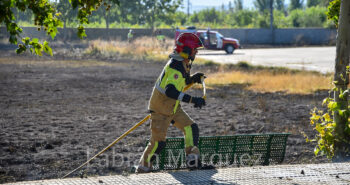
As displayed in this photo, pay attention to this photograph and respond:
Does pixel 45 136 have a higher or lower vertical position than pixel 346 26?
lower

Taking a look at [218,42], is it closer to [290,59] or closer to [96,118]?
[290,59]

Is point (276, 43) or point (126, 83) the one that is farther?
point (276, 43)

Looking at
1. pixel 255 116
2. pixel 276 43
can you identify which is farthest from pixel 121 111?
pixel 276 43

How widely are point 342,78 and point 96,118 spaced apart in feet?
20.0

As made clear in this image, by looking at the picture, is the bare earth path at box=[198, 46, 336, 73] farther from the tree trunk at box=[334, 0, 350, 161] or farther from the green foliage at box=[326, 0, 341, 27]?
the tree trunk at box=[334, 0, 350, 161]

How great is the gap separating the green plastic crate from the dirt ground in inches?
36.7

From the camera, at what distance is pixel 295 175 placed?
5836mm

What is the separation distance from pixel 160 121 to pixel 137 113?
6069mm

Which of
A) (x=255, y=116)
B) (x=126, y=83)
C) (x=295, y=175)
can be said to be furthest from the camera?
(x=126, y=83)

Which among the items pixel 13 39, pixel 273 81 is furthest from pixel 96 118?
pixel 273 81

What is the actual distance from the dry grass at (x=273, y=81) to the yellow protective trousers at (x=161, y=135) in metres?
10.4

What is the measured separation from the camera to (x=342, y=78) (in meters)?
6.91

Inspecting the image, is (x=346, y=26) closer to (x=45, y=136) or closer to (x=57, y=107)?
(x=45, y=136)

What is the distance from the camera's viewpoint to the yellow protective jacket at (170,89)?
5887mm
